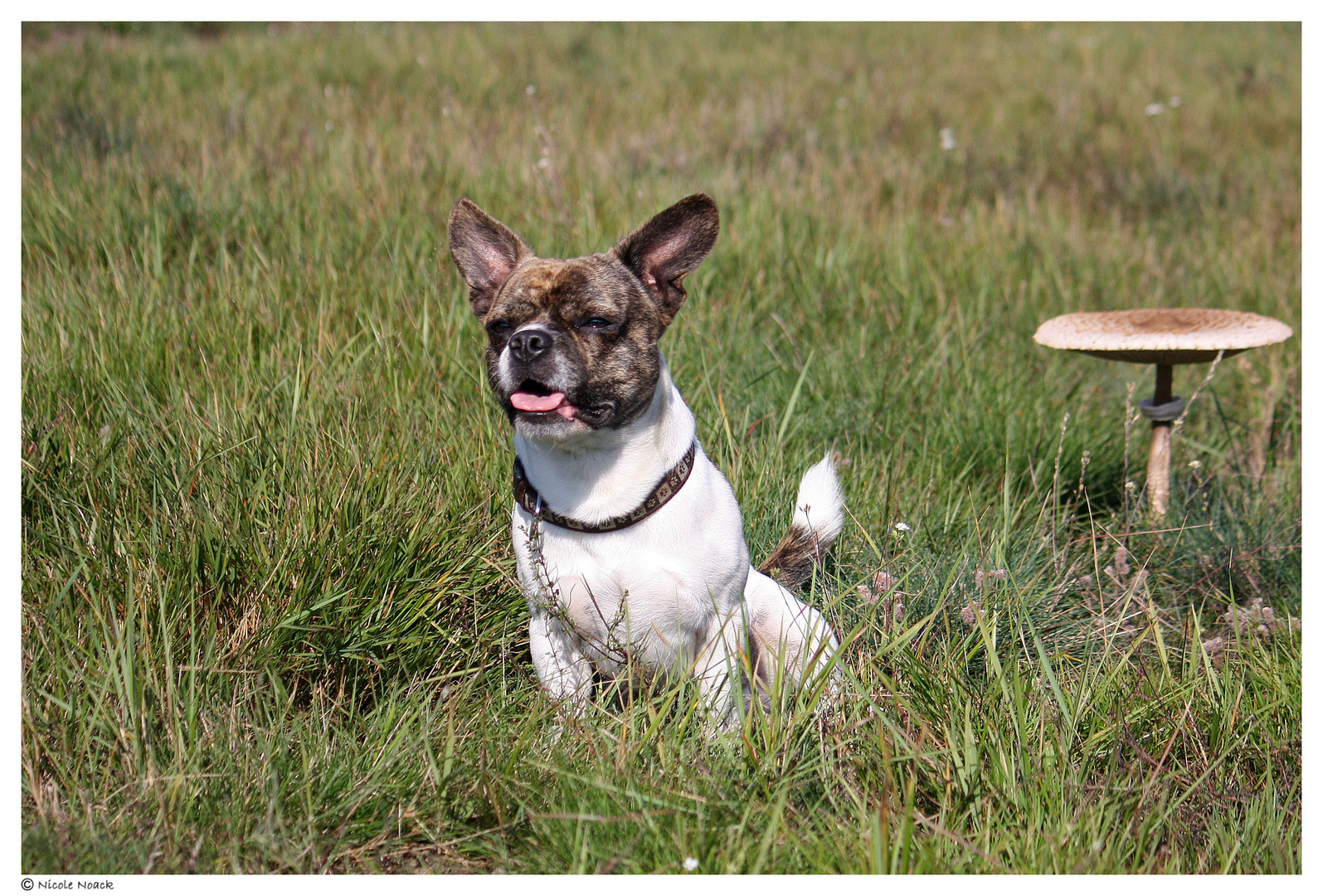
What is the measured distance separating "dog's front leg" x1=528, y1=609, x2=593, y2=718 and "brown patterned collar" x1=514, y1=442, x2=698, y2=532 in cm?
24

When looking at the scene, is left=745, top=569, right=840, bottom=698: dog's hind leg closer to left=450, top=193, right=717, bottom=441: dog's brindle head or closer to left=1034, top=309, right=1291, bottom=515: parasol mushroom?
left=450, top=193, right=717, bottom=441: dog's brindle head

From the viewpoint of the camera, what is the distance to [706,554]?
2.41m

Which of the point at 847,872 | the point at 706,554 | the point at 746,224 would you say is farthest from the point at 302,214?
the point at 847,872

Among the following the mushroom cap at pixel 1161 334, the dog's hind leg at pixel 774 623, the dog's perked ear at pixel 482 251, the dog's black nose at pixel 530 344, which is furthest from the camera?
the mushroom cap at pixel 1161 334

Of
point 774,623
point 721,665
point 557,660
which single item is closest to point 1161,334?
point 774,623

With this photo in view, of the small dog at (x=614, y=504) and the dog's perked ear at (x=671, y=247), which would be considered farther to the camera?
the dog's perked ear at (x=671, y=247)

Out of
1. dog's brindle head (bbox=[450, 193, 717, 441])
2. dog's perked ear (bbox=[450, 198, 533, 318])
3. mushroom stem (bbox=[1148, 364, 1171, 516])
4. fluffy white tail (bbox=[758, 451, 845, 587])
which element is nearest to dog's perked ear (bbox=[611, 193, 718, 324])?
dog's brindle head (bbox=[450, 193, 717, 441])

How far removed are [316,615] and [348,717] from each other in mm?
264

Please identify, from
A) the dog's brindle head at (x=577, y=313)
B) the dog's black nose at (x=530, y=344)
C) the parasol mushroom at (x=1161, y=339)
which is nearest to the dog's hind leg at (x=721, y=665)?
the dog's brindle head at (x=577, y=313)

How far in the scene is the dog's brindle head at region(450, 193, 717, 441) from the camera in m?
2.35

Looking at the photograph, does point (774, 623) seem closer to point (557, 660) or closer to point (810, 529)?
point (810, 529)

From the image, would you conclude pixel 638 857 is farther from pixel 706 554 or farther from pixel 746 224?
pixel 746 224

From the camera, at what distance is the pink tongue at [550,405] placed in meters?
2.34

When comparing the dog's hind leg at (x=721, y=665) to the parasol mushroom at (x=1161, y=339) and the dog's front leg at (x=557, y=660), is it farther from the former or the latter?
the parasol mushroom at (x=1161, y=339)
